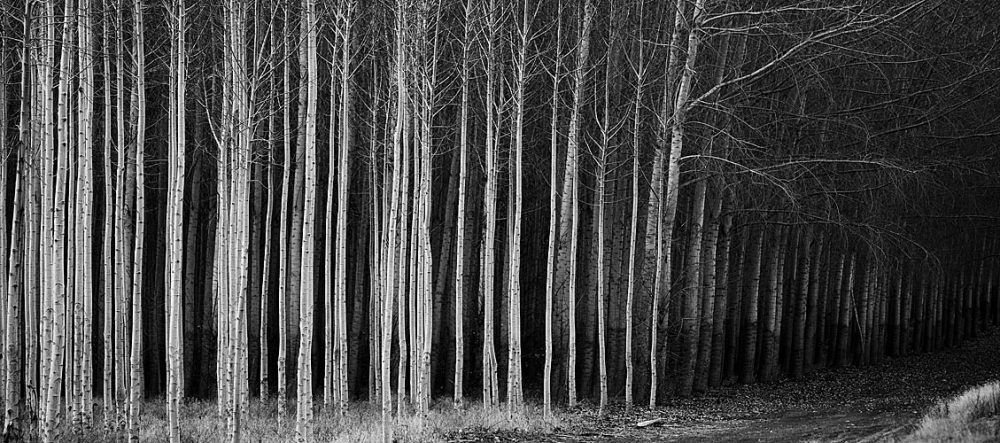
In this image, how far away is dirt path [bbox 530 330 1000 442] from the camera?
1238cm

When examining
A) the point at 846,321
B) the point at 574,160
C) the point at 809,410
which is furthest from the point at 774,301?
the point at 574,160

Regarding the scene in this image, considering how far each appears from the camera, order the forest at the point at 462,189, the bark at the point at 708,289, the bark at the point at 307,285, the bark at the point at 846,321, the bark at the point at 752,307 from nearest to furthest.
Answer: the bark at the point at 307,285
the forest at the point at 462,189
the bark at the point at 708,289
the bark at the point at 752,307
the bark at the point at 846,321

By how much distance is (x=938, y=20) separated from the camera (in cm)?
1950

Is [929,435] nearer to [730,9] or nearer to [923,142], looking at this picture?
[730,9]

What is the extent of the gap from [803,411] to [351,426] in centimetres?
755

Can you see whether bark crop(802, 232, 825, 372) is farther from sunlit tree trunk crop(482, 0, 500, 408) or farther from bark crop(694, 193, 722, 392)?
sunlit tree trunk crop(482, 0, 500, 408)

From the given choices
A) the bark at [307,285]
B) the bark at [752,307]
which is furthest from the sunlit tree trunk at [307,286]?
the bark at [752,307]

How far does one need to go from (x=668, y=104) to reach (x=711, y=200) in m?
3.23

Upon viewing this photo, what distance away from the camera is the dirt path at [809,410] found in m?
12.4

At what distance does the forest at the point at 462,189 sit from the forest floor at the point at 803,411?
2.83 ft

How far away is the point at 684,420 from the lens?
14.6 meters

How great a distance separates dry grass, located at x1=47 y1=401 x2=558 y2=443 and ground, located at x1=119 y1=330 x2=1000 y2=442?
0.02 meters

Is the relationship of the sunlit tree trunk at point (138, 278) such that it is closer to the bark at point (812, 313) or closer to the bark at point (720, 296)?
the bark at point (720, 296)

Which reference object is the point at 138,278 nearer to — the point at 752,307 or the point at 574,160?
the point at 574,160
